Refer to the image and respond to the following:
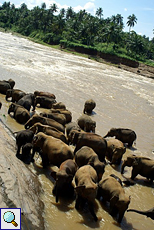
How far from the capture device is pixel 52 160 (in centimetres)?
854

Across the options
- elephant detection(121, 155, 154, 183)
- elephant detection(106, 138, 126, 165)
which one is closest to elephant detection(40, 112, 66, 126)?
elephant detection(106, 138, 126, 165)

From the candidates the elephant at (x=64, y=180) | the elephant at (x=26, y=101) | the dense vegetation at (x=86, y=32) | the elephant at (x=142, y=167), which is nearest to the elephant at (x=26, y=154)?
the elephant at (x=64, y=180)

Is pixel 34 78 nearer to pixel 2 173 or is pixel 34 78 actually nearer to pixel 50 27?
pixel 2 173

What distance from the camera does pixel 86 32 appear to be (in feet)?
260

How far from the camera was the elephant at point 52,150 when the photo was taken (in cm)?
843

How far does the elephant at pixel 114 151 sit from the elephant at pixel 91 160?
65.7 inches

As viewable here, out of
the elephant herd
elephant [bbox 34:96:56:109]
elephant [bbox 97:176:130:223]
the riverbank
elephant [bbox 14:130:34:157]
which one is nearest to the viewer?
the riverbank

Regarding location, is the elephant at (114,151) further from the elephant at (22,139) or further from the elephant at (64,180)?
the elephant at (22,139)

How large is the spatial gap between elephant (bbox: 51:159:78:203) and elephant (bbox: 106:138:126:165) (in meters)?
2.91

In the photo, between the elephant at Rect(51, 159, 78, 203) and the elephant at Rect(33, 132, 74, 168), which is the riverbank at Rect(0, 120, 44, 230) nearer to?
the elephant at Rect(51, 159, 78, 203)

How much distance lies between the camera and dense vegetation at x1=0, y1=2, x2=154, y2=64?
2672 inches

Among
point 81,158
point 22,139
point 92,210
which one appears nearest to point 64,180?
point 92,210

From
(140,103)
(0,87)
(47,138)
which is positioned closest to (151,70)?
(140,103)

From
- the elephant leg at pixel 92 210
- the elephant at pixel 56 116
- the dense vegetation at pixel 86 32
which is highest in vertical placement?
the dense vegetation at pixel 86 32
